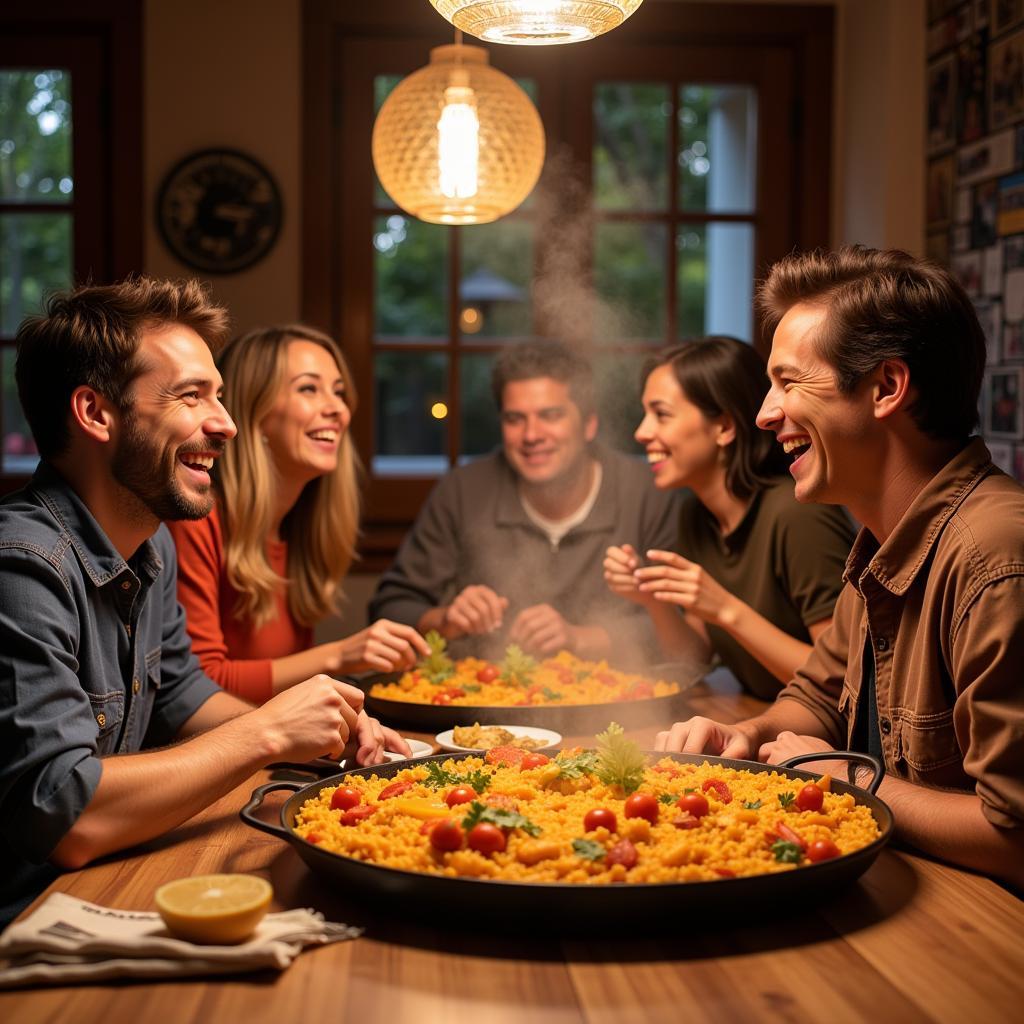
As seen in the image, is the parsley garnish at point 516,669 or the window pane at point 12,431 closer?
the parsley garnish at point 516,669

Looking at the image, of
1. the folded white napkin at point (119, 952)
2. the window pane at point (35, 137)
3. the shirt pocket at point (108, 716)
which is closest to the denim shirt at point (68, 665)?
the shirt pocket at point (108, 716)

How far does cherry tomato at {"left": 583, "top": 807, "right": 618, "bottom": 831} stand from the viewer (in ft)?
4.93

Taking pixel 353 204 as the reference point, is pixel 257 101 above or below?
→ above

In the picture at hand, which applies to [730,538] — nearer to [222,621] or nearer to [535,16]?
[222,621]

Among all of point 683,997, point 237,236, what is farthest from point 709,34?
point 683,997

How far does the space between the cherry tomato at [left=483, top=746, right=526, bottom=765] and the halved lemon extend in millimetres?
592

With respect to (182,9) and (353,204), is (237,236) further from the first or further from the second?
(182,9)

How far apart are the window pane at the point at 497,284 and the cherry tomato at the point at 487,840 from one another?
11.9ft

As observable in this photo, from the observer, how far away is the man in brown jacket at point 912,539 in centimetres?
159

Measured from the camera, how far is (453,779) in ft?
5.74

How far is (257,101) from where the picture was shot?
15.4 feet

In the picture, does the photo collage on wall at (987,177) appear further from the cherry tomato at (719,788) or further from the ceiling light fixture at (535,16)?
the cherry tomato at (719,788)

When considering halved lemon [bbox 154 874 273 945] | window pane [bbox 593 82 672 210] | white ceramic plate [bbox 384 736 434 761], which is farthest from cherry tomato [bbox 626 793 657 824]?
window pane [bbox 593 82 672 210]

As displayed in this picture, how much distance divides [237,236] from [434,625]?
1987mm
